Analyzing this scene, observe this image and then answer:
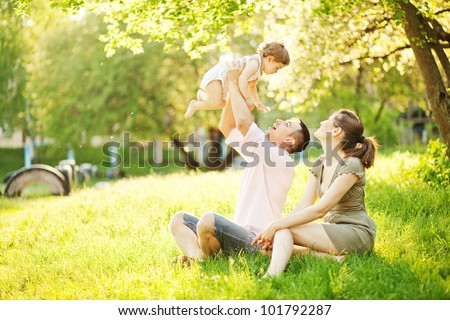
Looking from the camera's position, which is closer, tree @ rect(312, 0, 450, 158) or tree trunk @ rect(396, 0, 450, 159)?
tree @ rect(312, 0, 450, 158)

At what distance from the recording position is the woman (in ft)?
14.9

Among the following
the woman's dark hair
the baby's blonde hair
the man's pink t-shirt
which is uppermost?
the baby's blonde hair

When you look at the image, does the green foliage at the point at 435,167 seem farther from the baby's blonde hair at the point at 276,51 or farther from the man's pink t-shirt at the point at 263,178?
the man's pink t-shirt at the point at 263,178

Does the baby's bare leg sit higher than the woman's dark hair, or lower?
higher

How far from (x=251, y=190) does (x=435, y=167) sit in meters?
4.52

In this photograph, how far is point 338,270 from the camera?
178 inches

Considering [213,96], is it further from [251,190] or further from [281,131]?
[251,190]

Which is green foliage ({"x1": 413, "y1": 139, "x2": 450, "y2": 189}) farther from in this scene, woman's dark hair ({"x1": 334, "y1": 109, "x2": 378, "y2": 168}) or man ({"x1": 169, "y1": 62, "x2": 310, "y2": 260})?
man ({"x1": 169, "y1": 62, "x2": 310, "y2": 260})

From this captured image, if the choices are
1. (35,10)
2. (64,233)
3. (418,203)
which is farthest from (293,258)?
(35,10)

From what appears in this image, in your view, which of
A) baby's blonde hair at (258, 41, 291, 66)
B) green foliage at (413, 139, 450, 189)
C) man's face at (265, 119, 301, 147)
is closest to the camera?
man's face at (265, 119, 301, 147)

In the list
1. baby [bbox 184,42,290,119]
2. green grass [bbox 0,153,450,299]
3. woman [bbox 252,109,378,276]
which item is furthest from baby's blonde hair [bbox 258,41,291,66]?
green grass [bbox 0,153,450,299]

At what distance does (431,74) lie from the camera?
796cm

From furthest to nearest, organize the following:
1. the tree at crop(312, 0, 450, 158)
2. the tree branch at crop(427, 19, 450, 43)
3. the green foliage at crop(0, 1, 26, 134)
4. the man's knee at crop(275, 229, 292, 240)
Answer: the green foliage at crop(0, 1, 26, 134), the tree branch at crop(427, 19, 450, 43), the tree at crop(312, 0, 450, 158), the man's knee at crop(275, 229, 292, 240)

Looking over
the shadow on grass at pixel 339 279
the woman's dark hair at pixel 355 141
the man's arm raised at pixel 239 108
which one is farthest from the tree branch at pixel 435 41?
the shadow on grass at pixel 339 279
